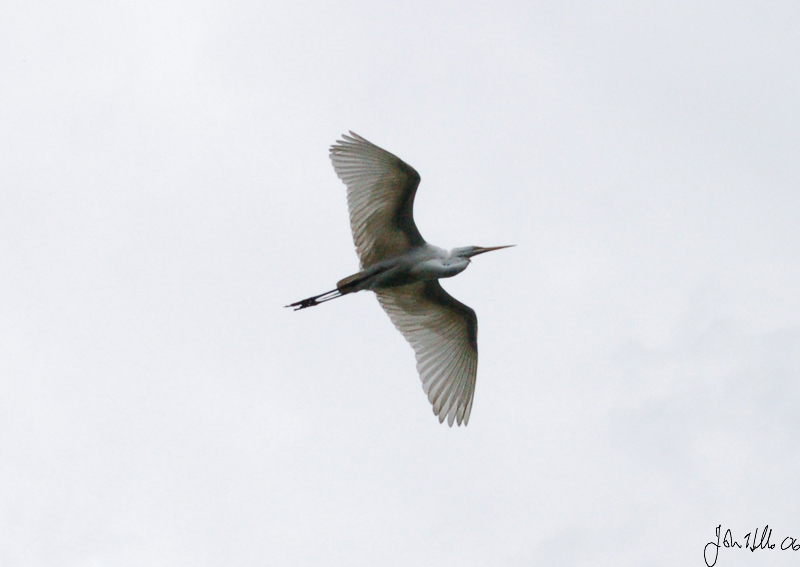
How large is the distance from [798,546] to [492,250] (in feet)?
19.7

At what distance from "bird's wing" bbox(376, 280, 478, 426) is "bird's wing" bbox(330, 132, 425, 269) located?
2.96 ft

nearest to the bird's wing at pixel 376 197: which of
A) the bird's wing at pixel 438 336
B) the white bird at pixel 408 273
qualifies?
the white bird at pixel 408 273

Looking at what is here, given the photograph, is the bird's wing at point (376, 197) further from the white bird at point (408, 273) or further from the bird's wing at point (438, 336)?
the bird's wing at point (438, 336)

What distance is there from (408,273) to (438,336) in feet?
4.72

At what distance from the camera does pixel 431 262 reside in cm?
1870

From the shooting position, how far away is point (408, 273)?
1878cm

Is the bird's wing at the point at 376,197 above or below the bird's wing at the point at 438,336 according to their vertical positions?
above

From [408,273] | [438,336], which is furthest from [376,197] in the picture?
[438,336]

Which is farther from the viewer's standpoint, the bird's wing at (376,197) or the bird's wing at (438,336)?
the bird's wing at (438,336)

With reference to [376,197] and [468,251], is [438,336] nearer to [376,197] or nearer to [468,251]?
[468,251]

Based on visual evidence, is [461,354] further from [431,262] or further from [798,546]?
[798,546]

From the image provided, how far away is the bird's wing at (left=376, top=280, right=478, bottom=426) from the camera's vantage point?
19500 mm

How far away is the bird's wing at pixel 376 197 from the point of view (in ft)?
58.9

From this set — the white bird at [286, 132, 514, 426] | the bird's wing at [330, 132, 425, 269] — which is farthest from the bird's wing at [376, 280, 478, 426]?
the bird's wing at [330, 132, 425, 269]
